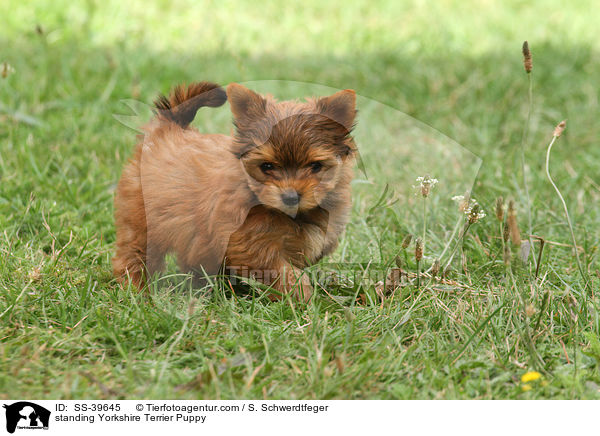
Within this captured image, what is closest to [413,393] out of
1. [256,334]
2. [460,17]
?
[256,334]

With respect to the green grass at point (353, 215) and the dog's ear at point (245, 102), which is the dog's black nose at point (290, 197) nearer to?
the dog's ear at point (245, 102)

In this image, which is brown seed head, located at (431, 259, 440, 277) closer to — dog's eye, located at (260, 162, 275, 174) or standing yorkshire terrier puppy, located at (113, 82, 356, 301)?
standing yorkshire terrier puppy, located at (113, 82, 356, 301)

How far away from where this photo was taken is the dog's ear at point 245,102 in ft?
10.9

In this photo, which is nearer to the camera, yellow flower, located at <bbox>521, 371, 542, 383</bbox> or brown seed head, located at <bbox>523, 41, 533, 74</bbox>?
yellow flower, located at <bbox>521, 371, 542, 383</bbox>

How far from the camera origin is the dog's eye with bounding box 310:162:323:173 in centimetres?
327

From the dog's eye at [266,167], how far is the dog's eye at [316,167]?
187 mm

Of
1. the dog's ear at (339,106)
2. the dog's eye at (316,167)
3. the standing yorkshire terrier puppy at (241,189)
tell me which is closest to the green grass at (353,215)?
the standing yorkshire terrier puppy at (241,189)
